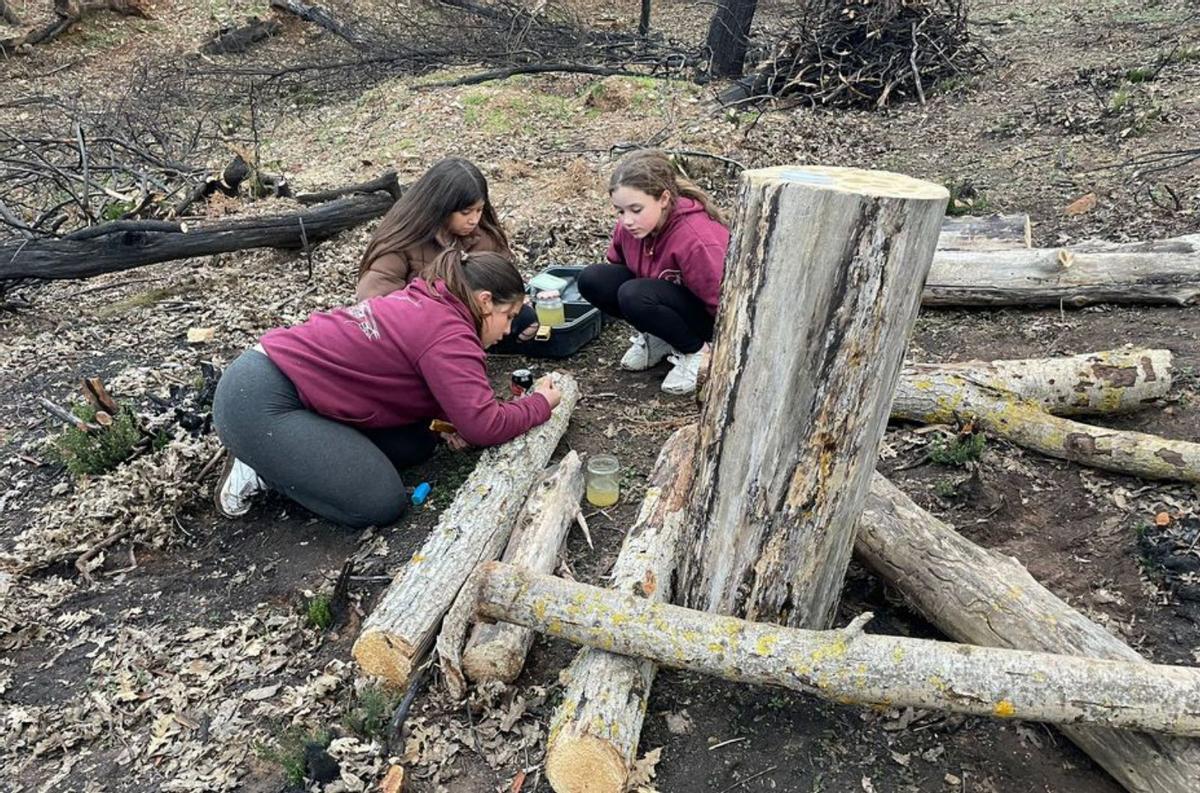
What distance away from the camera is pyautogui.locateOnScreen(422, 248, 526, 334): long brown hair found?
3.30 meters

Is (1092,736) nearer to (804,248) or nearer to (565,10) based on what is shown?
(804,248)

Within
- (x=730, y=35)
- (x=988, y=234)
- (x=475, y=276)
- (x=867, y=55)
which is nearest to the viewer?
(x=475, y=276)

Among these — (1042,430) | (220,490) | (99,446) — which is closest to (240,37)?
(99,446)

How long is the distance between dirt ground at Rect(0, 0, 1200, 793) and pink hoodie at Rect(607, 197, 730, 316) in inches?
25.5

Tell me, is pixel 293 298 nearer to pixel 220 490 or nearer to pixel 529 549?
pixel 220 490

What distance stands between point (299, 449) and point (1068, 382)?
3469 mm

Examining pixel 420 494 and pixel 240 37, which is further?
pixel 240 37

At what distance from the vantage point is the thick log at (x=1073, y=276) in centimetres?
455

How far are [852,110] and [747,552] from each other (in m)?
8.22

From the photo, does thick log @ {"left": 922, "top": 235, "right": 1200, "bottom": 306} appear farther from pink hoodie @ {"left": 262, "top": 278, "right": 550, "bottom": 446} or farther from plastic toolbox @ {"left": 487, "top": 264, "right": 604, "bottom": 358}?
pink hoodie @ {"left": 262, "top": 278, "right": 550, "bottom": 446}

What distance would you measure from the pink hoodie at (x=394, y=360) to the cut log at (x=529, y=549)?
0.34 meters

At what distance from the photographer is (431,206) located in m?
4.22

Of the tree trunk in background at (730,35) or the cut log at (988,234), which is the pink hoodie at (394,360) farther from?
the tree trunk in background at (730,35)

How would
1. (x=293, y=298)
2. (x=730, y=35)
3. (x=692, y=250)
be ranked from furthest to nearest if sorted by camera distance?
(x=730, y=35), (x=293, y=298), (x=692, y=250)
